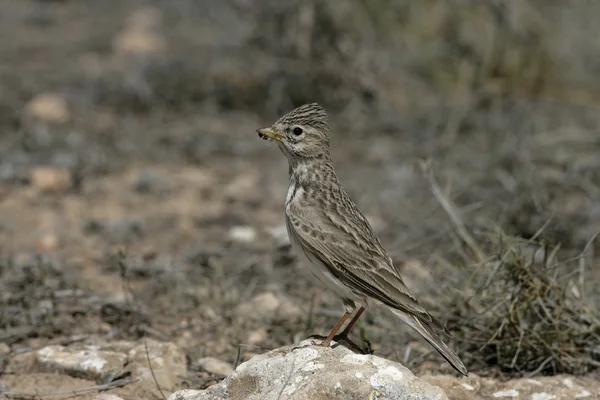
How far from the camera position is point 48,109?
10383mm

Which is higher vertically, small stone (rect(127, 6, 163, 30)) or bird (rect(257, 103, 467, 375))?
small stone (rect(127, 6, 163, 30))

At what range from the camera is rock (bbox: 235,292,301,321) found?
21.0 ft

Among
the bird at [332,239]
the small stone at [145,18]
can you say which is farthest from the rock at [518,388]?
the small stone at [145,18]

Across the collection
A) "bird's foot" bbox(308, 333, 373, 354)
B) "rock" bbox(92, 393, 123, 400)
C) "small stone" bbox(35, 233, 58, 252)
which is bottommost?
"small stone" bbox(35, 233, 58, 252)

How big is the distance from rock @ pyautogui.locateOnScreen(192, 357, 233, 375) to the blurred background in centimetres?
15

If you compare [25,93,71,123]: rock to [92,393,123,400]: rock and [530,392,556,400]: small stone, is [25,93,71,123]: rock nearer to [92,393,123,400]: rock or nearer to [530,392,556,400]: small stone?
[92,393,123,400]: rock

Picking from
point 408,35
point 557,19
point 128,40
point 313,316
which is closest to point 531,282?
point 313,316

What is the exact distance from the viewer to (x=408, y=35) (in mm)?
10914


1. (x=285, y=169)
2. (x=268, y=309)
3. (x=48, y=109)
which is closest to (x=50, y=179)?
(x=48, y=109)

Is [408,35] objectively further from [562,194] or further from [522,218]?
[522,218]

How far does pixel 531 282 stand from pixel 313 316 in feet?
5.11

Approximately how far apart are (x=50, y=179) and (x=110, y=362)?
3820mm

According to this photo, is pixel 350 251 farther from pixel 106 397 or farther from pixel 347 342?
pixel 106 397

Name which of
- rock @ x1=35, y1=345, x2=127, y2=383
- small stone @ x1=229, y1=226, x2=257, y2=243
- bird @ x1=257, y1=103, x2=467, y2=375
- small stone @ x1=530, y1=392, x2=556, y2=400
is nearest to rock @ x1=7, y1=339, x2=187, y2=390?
rock @ x1=35, y1=345, x2=127, y2=383
